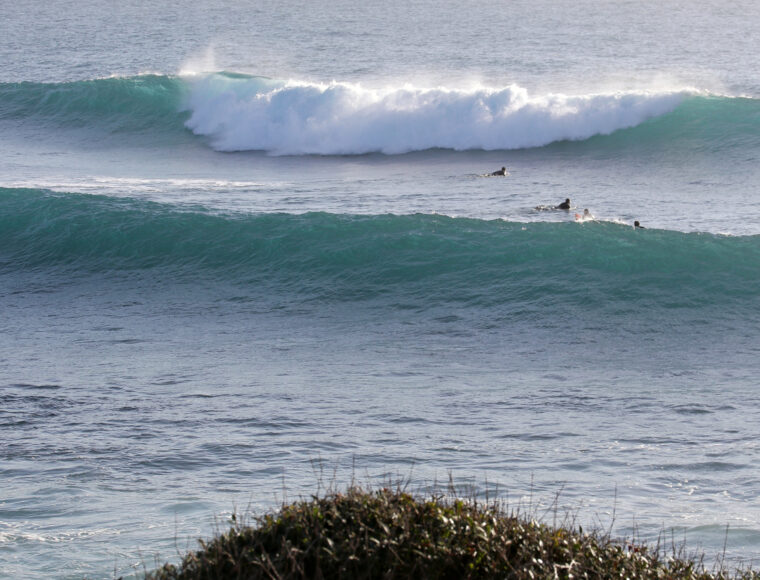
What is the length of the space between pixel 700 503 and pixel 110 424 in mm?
5324

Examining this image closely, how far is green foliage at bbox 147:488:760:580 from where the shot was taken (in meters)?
4.73

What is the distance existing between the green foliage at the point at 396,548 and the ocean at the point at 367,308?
0.33m

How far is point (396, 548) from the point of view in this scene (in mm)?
4801

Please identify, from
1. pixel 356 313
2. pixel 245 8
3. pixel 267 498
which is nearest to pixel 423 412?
pixel 267 498

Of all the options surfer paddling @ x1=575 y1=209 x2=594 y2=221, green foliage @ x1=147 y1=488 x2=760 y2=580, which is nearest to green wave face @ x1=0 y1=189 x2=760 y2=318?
surfer paddling @ x1=575 y1=209 x2=594 y2=221

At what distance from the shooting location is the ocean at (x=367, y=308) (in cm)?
770

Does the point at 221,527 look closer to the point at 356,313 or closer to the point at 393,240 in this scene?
the point at 356,313

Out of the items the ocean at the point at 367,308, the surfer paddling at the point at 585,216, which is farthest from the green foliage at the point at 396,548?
the surfer paddling at the point at 585,216

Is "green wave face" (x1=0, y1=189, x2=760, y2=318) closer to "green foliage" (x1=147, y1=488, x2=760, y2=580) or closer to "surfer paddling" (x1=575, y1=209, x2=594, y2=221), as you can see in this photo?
"surfer paddling" (x1=575, y1=209, x2=594, y2=221)

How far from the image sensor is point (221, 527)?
266 inches

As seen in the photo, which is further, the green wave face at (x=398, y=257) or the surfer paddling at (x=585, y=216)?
the surfer paddling at (x=585, y=216)

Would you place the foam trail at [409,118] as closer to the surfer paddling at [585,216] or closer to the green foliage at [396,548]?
the surfer paddling at [585,216]

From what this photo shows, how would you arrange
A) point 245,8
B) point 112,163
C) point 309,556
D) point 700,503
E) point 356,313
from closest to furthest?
point 309,556 < point 700,503 < point 356,313 < point 112,163 < point 245,8

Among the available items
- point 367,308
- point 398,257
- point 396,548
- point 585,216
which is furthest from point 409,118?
point 396,548
